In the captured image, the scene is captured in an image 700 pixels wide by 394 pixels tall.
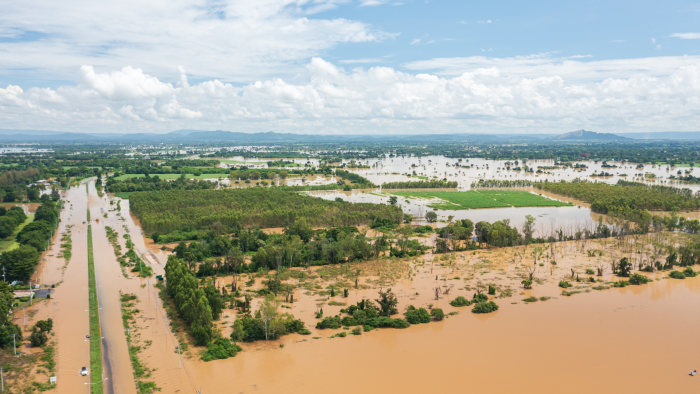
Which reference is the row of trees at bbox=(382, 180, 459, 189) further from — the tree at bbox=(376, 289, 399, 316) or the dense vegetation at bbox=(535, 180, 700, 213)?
the tree at bbox=(376, 289, 399, 316)

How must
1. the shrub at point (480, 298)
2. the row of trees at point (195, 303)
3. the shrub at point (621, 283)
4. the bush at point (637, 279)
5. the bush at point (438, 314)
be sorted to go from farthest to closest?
the bush at point (637, 279) < the shrub at point (621, 283) < the shrub at point (480, 298) < the bush at point (438, 314) < the row of trees at point (195, 303)

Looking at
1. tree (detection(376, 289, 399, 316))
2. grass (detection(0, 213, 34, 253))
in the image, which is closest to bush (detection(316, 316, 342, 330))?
tree (detection(376, 289, 399, 316))

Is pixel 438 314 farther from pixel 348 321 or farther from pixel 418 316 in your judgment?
pixel 348 321

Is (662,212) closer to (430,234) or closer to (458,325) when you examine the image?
(430,234)

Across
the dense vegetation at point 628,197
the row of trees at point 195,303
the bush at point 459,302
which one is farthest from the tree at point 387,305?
the dense vegetation at point 628,197

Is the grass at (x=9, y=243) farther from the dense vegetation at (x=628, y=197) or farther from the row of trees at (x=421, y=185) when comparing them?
the dense vegetation at (x=628, y=197)

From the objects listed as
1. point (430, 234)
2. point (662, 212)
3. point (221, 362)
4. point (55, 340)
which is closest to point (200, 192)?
point (430, 234)
